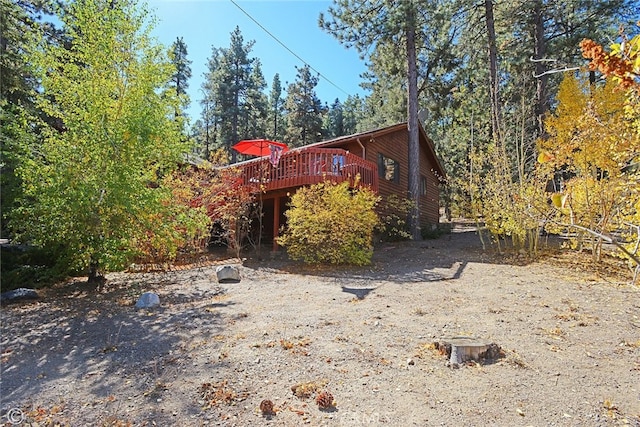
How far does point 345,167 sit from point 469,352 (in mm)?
7864

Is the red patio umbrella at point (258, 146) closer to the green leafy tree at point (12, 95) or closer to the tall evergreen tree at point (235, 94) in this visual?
the green leafy tree at point (12, 95)

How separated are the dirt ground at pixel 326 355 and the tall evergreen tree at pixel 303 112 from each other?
27893mm

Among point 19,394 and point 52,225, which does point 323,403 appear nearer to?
point 19,394

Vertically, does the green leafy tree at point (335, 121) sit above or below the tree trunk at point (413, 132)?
above

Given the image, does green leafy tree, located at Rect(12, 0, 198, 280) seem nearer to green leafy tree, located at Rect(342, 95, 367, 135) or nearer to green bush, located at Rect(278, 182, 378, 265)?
green bush, located at Rect(278, 182, 378, 265)

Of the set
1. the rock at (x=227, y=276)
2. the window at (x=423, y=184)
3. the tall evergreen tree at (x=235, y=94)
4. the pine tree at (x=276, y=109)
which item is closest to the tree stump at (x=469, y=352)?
the rock at (x=227, y=276)

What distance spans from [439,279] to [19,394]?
7149mm

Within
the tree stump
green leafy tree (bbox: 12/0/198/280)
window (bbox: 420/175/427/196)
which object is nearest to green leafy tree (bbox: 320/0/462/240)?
window (bbox: 420/175/427/196)

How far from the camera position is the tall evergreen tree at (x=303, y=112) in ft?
111

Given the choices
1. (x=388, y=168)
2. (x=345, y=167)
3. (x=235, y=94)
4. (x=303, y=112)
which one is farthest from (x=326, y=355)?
(x=303, y=112)

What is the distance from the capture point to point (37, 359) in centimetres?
431

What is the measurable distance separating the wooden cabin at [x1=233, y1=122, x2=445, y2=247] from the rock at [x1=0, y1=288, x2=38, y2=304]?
6237 mm

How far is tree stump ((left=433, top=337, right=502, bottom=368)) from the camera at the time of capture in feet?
12.7

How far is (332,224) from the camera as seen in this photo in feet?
30.2
